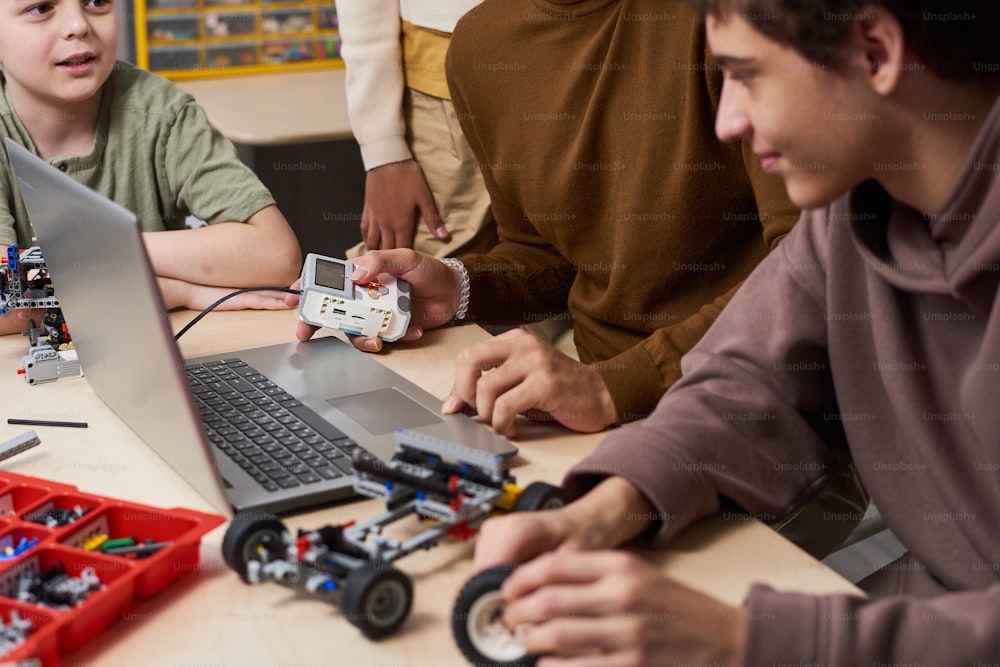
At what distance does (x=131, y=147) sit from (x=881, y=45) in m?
1.23

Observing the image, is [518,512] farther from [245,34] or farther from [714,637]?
[245,34]

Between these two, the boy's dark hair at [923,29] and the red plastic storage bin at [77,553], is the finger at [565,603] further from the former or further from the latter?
the boy's dark hair at [923,29]

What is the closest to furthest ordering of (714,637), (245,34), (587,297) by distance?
(714,637) → (587,297) → (245,34)

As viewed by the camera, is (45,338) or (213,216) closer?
(45,338)

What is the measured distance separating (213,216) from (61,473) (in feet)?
2.37

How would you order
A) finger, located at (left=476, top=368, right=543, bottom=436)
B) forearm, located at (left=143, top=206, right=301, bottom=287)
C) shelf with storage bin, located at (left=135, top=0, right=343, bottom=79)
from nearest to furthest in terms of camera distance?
finger, located at (left=476, top=368, right=543, bottom=436), forearm, located at (left=143, top=206, right=301, bottom=287), shelf with storage bin, located at (left=135, top=0, right=343, bottom=79)

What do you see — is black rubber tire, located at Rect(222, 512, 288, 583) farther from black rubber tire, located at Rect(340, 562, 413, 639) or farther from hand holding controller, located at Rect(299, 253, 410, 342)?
hand holding controller, located at Rect(299, 253, 410, 342)

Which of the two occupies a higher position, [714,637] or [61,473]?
[714,637]

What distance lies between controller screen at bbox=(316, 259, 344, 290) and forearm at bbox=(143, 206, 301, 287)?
0.28 m

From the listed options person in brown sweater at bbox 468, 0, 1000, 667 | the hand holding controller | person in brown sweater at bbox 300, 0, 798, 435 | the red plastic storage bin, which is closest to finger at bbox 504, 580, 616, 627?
person in brown sweater at bbox 468, 0, 1000, 667

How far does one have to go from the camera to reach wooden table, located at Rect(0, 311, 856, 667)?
699mm

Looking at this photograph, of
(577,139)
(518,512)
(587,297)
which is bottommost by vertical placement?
(587,297)

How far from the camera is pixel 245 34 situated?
9.83ft

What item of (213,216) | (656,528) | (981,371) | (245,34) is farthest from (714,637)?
(245,34)
